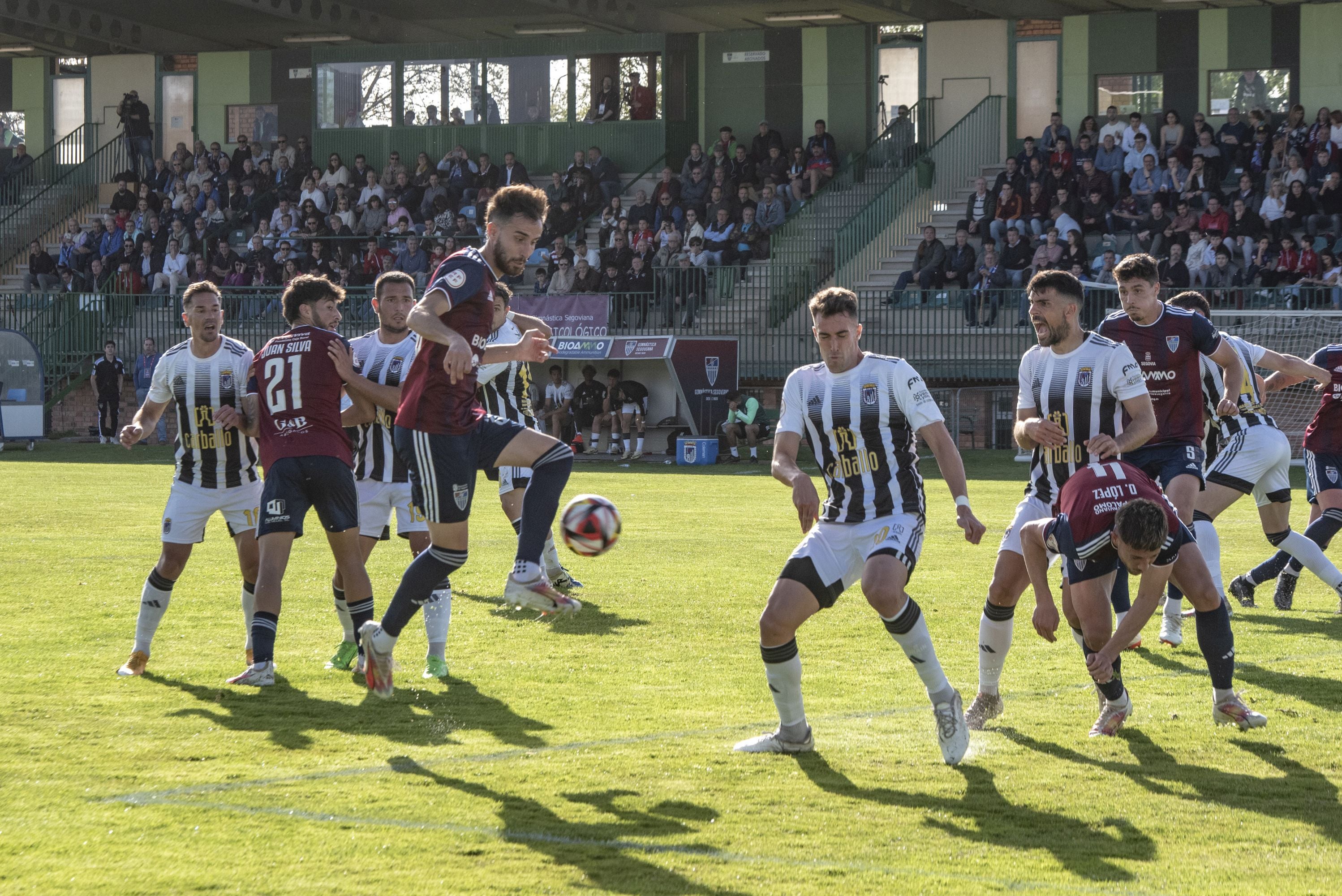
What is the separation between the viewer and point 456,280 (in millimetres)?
6367

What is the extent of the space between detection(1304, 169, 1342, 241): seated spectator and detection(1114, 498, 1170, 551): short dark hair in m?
20.8

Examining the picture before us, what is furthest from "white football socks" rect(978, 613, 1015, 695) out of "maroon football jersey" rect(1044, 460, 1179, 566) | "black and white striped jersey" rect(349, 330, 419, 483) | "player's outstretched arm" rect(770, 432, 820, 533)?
"black and white striped jersey" rect(349, 330, 419, 483)

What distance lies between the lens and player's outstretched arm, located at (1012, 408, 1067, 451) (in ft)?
22.0

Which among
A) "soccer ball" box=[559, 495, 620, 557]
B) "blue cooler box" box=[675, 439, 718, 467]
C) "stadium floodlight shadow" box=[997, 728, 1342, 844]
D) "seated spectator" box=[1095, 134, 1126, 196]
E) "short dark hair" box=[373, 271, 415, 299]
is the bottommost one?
"stadium floodlight shadow" box=[997, 728, 1342, 844]

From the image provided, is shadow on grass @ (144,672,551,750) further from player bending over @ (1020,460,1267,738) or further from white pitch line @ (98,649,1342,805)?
player bending over @ (1020,460,1267,738)

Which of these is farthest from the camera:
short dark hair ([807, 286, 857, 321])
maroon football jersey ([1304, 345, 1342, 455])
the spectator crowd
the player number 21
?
the spectator crowd

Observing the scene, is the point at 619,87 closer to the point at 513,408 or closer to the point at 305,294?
the point at 513,408

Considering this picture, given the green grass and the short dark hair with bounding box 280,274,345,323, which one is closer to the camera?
the green grass

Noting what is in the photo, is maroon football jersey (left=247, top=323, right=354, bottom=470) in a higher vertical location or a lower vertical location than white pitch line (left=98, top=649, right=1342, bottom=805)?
higher

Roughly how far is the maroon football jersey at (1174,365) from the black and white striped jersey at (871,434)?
2218 mm

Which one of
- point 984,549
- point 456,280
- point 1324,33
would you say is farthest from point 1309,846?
point 1324,33

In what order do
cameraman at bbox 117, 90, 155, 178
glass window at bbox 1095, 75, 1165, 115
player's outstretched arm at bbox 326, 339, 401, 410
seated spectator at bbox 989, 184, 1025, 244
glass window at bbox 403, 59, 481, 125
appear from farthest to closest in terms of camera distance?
1. cameraman at bbox 117, 90, 155, 178
2. glass window at bbox 403, 59, 481, 125
3. glass window at bbox 1095, 75, 1165, 115
4. seated spectator at bbox 989, 184, 1025, 244
5. player's outstretched arm at bbox 326, 339, 401, 410

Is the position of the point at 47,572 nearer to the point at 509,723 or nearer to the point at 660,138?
the point at 509,723

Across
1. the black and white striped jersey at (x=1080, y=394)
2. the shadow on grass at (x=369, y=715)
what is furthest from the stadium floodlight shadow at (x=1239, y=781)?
the shadow on grass at (x=369, y=715)
